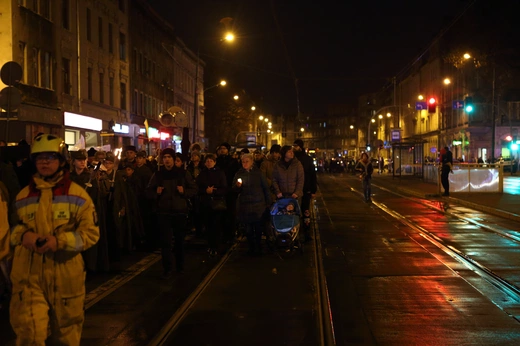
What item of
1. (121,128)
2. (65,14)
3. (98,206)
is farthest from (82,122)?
(98,206)

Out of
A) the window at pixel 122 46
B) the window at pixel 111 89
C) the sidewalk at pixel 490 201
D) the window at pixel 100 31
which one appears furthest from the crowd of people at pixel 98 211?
the window at pixel 122 46

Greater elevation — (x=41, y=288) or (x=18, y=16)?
(x=18, y=16)

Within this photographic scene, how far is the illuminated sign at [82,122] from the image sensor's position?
29.1 m

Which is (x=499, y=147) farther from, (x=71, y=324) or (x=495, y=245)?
(x=71, y=324)

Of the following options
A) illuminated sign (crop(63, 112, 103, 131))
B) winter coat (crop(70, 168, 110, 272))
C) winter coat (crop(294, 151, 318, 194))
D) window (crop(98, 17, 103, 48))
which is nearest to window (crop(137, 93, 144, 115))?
window (crop(98, 17, 103, 48))

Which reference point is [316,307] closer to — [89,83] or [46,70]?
[46,70]

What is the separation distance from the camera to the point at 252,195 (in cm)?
1123

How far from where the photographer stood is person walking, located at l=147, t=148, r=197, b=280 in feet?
30.5

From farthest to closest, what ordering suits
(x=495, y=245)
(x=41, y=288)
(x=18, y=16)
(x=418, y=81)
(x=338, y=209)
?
(x=418, y=81), (x=18, y=16), (x=338, y=209), (x=495, y=245), (x=41, y=288)

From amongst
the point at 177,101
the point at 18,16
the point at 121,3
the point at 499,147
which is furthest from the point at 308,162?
the point at 499,147

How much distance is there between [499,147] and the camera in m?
61.4

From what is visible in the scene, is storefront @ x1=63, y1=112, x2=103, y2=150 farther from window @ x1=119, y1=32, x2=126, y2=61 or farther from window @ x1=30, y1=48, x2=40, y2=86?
window @ x1=119, y1=32, x2=126, y2=61

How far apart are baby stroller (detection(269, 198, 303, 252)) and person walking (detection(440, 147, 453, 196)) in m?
15.7

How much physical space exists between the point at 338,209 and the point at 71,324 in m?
17.7
